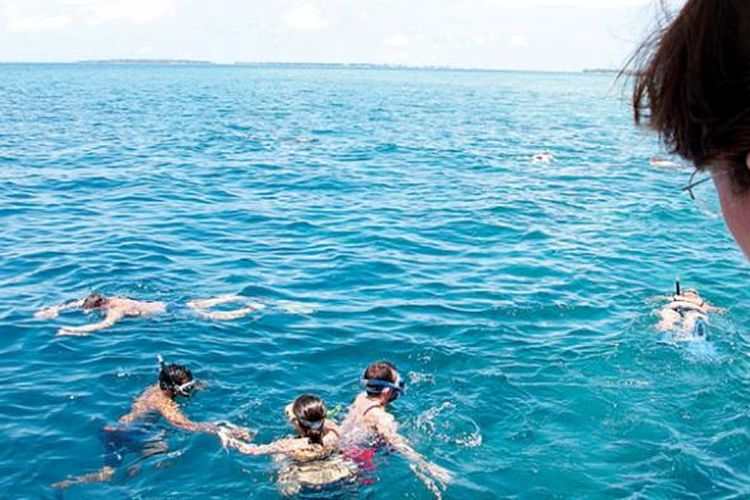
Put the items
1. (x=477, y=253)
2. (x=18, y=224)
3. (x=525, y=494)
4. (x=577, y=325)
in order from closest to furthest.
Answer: (x=525, y=494)
(x=577, y=325)
(x=477, y=253)
(x=18, y=224)

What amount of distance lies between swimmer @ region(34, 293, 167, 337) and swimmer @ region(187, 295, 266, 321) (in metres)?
0.57

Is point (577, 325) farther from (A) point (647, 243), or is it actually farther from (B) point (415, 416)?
(A) point (647, 243)

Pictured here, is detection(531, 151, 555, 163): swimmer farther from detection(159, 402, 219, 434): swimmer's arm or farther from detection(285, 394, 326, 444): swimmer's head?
detection(285, 394, 326, 444): swimmer's head

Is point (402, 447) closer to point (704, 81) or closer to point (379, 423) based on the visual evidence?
point (379, 423)

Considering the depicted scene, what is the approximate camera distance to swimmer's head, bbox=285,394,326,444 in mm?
7273

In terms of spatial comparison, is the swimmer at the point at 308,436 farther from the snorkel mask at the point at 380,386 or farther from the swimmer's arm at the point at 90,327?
the swimmer's arm at the point at 90,327

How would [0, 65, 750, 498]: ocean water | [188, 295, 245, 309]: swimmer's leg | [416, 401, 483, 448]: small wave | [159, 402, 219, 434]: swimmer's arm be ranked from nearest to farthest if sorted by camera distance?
[0, 65, 750, 498]: ocean water < [416, 401, 483, 448]: small wave < [159, 402, 219, 434]: swimmer's arm < [188, 295, 245, 309]: swimmer's leg

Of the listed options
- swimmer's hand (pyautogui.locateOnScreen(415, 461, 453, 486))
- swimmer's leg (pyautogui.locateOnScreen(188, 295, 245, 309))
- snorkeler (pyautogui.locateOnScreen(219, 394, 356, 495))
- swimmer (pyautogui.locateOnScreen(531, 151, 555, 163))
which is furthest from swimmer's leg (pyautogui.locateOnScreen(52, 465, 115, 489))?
swimmer (pyautogui.locateOnScreen(531, 151, 555, 163))

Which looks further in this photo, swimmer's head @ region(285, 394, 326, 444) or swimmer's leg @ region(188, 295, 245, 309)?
swimmer's leg @ region(188, 295, 245, 309)

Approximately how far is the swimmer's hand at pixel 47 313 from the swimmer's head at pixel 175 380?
13.7ft

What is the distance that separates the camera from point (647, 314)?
12.0 m

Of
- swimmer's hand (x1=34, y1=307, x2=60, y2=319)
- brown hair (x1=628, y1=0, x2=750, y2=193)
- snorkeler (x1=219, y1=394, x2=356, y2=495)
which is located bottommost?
swimmer's hand (x1=34, y1=307, x2=60, y2=319)

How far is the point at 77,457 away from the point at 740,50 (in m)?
8.25

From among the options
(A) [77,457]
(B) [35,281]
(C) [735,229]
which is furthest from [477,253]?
(C) [735,229]
